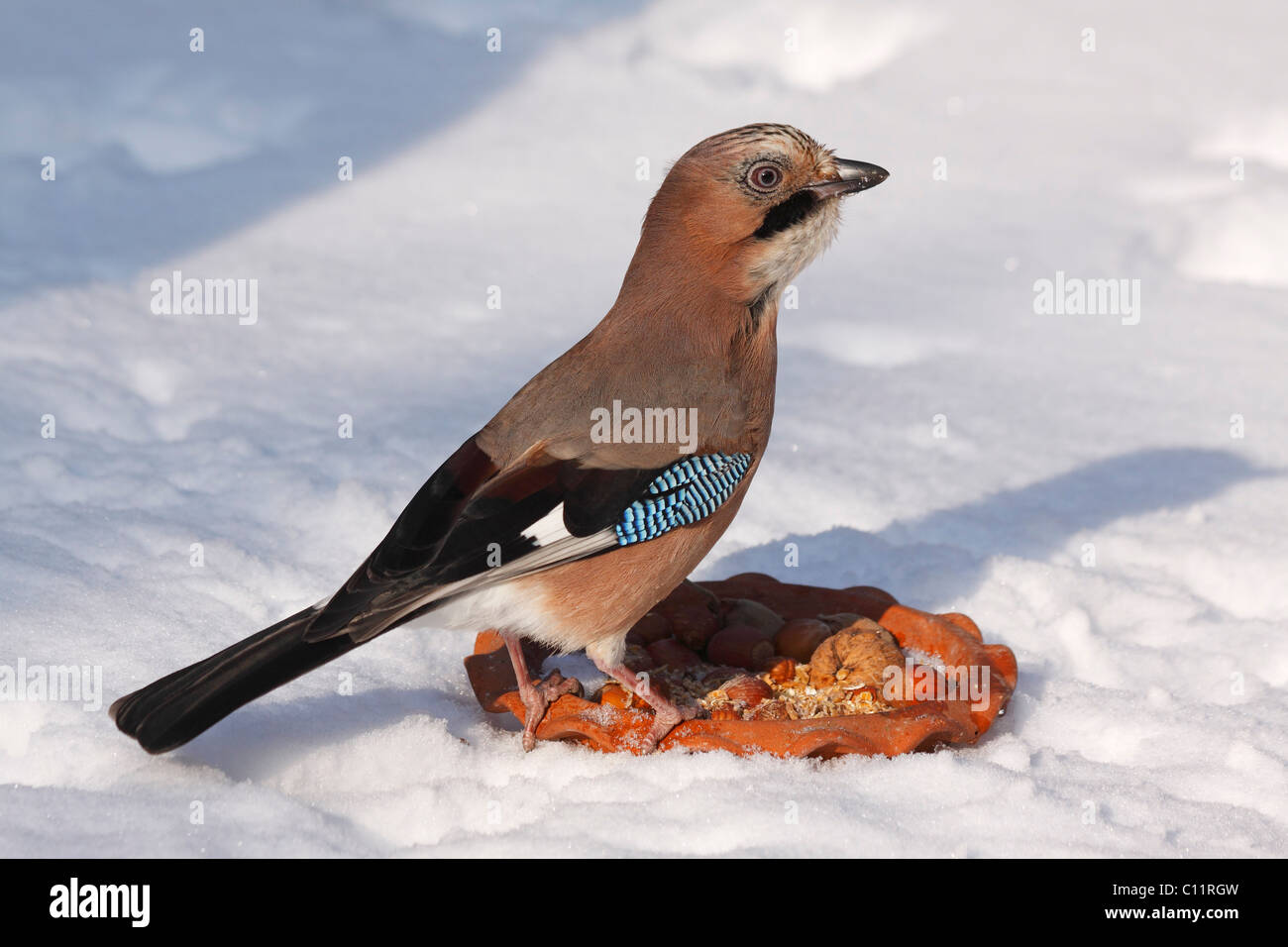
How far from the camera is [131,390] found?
6.00 m

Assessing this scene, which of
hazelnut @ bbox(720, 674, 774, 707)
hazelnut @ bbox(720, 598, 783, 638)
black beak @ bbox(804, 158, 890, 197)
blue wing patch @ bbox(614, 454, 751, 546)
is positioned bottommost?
hazelnut @ bbox(720, 674, 774, 707)

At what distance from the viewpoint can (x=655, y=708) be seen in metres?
3.50

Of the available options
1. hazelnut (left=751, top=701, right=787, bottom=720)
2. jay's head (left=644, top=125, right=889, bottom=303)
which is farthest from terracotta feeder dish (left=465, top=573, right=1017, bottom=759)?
jay's head (left=644, top=125, right=889, bottom=303)

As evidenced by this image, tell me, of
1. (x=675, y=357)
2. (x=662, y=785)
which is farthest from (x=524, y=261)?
(x=662, y=785)

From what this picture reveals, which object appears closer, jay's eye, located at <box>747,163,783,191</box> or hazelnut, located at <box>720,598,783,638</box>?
jay's eye, located at <box>747,163,783,191</box>

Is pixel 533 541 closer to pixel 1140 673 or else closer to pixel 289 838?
pixel 289 838

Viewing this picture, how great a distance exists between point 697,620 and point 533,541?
0.90 meters

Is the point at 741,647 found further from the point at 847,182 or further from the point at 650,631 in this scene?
the point at 847,182

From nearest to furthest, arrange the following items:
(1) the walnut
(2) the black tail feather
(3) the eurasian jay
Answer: (2) the black tail feather
(3) the eurasian jay
(1) the walnut

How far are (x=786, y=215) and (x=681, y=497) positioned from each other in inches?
30.3

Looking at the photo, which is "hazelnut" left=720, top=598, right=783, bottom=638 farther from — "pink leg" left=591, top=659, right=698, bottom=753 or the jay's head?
the jay's head

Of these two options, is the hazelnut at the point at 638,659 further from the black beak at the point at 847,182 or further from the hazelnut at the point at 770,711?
the black beak at the point at 847,182

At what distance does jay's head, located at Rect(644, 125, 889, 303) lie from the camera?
138 inches

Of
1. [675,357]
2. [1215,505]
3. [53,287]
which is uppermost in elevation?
[53,287]
